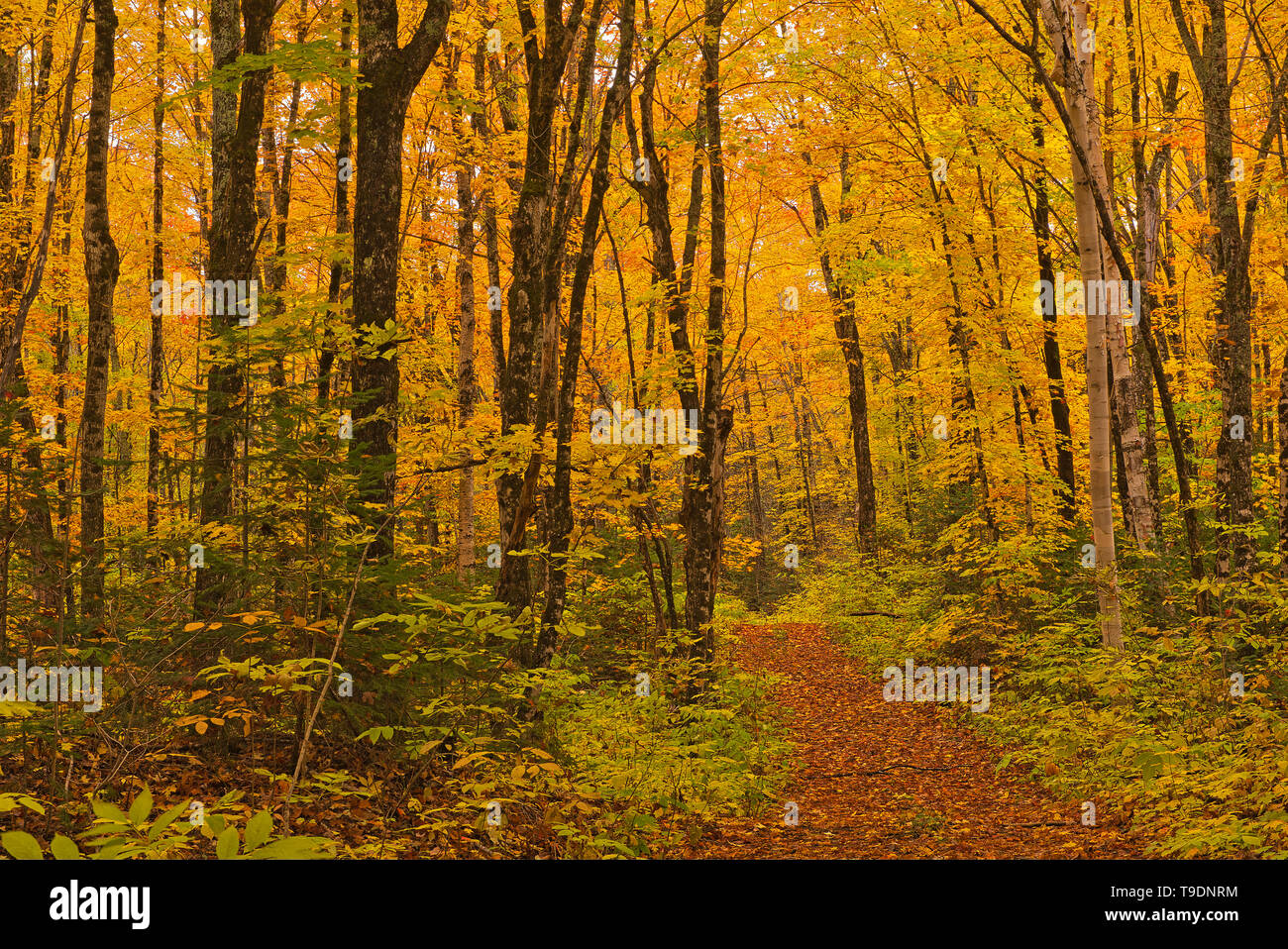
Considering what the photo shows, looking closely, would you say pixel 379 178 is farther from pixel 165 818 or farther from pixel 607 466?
pixel 165 818

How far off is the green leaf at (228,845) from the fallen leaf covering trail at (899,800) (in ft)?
16.7

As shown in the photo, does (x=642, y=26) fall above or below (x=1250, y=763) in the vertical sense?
above

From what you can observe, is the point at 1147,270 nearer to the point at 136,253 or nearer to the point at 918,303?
the point at 918,303

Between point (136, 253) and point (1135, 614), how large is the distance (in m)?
23.3

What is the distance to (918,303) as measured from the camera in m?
17.0

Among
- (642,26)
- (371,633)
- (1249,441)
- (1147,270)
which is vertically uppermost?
(642,26)

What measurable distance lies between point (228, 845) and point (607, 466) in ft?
23.2

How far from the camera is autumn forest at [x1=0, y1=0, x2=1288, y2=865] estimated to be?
230 inches

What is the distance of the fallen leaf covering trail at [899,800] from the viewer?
7199mm

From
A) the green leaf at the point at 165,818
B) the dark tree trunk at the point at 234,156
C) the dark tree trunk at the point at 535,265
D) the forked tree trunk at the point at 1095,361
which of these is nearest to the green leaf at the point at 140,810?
the green leaf at the point at 165,818

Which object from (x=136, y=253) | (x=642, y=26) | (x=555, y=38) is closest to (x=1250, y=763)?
Answer: (x=555, y=38)

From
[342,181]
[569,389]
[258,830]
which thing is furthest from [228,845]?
[342,181]

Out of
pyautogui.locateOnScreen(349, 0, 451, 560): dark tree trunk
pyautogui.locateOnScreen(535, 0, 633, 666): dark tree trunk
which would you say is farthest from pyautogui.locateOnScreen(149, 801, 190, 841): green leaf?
pyautogui.locateOnScreen(535, 0, 633, 666): dark tree trunk

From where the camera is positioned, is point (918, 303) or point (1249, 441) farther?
point (918, 303)
